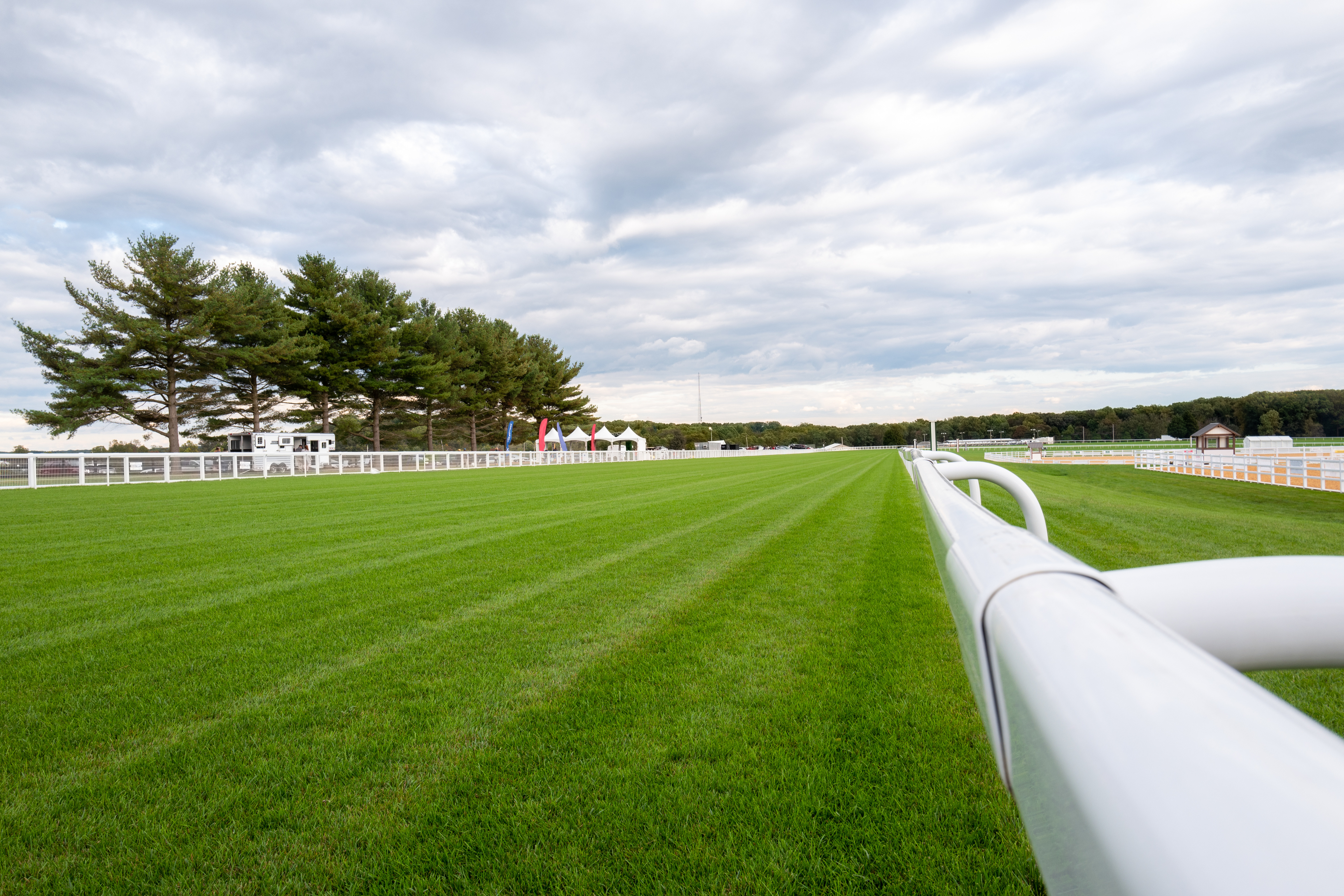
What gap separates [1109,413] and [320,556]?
6786 inches

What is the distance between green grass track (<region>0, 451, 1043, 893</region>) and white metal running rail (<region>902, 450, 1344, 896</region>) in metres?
1.64

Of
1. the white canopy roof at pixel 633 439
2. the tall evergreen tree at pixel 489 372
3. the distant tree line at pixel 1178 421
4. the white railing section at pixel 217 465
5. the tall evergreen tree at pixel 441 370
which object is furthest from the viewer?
the distant tree line at pixel 1178 421

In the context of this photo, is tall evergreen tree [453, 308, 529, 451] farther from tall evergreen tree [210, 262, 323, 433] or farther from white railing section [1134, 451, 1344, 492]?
white railing section [1134, 451, 1344, 492]

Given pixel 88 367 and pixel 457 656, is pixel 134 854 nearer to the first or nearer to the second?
pixel 457 656

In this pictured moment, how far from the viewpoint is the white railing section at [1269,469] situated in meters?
17.4

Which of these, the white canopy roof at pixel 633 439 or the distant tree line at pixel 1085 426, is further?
the distant tree line at pixel 1085 426

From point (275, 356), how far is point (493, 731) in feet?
127

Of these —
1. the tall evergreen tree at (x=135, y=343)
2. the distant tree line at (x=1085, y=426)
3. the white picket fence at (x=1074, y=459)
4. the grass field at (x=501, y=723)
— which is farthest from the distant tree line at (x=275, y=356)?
the distant tree line at (x=1085, y=426)

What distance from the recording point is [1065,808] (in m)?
0.51

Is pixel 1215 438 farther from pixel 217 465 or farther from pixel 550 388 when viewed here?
pixel 217 465

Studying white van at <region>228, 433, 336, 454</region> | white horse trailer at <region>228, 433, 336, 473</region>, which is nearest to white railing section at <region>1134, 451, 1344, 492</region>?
white horse trailer at <region>228, 433, 336, 473</region>

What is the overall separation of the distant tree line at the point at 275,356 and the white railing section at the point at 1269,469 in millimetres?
40400

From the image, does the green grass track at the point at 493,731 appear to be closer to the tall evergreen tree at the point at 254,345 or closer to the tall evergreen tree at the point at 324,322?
the tall evergreen tree at the point at 254,345

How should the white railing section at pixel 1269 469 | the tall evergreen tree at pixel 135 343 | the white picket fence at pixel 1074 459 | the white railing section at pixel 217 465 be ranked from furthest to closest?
the white picket fence at pixel 1074 459
the tall evergreen tree at pixel 135 343
the white railing section at pixel 217 465
the white railing section at pixel 1269 469
